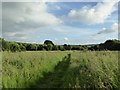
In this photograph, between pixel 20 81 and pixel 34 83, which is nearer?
pixel 20 81

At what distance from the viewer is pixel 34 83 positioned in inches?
429

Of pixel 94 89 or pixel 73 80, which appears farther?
pixel 73 80

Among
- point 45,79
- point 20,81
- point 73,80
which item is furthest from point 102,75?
point 45,79

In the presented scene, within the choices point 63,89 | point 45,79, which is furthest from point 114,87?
point 45,79

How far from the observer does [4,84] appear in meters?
9.02

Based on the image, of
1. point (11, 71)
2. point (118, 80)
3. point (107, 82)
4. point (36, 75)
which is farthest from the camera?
point (36, 75)

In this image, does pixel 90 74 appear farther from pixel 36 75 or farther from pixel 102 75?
pixel 36 75

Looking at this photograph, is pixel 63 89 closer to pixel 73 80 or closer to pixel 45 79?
pixel 73 80

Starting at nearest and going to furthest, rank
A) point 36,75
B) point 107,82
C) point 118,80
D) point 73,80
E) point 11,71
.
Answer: point 107,82, point 118,80, point 73,80, point 11,71, point 36,75

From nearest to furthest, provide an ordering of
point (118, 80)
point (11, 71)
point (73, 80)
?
point (118, 80) < point (73, 80) < point (11, 71)

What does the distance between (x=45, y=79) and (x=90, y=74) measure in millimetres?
4533

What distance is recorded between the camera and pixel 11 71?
10570 millimetres

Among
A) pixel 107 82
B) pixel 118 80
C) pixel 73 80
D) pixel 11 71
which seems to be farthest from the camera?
pixel 11 71

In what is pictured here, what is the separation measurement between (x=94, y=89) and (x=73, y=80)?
1.40 metres
